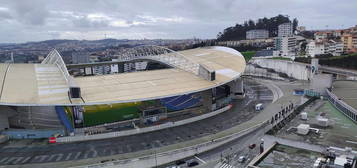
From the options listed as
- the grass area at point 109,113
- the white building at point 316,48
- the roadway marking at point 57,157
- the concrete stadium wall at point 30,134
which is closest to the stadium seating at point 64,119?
the concrete stadium wall at point 30,134

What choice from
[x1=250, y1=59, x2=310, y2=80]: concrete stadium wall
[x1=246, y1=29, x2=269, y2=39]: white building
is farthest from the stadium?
[x1=246, y1=29, x2=269, y2=39]: white building

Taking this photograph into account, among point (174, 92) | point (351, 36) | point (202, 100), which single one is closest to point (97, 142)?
point (174, 92)

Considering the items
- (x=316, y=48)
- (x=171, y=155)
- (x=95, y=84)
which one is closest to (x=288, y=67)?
(x=316, y=48)

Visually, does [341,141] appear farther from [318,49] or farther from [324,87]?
[318,49]

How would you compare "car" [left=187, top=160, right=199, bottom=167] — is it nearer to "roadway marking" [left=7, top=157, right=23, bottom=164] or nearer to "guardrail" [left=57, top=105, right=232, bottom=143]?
"guardrail" [left=57, top=105, right=232, bottom=143]

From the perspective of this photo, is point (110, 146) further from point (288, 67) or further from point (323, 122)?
point (288, 67)

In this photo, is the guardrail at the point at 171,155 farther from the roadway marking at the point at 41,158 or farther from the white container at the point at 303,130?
the white container at the point at 303,130
